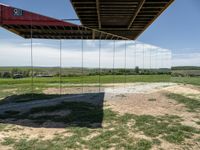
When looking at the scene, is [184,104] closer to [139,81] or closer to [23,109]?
[23,109]

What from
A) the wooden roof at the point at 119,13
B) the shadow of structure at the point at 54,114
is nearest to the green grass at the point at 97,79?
the wooden roof at the point at 119,13

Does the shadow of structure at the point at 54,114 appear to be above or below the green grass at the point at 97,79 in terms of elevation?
below

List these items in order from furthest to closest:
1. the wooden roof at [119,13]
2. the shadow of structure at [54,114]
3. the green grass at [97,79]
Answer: the green grass at [97,79], the wooden roof at [119,13], the shadow of structure at [54,114]

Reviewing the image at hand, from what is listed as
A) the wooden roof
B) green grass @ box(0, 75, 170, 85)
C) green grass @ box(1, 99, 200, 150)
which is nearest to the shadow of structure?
green grass @ box(1, 99, 200, 150)

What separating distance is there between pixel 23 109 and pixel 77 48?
753 centimetres

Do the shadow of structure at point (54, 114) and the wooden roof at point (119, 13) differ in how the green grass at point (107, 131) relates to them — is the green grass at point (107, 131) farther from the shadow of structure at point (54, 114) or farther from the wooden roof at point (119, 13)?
the wooden roof at point (119, 13)

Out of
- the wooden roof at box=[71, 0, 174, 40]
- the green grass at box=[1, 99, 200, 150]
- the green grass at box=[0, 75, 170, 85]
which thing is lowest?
the green grass at box=[1, 99, 200, 150]

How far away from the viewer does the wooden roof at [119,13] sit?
1368cm

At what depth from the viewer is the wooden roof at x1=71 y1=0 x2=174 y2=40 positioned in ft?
44.9

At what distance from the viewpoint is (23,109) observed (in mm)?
10727

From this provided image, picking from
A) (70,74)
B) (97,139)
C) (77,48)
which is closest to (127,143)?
(97,139)

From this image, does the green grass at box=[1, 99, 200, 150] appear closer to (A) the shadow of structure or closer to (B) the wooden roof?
(A) the shadow of structure

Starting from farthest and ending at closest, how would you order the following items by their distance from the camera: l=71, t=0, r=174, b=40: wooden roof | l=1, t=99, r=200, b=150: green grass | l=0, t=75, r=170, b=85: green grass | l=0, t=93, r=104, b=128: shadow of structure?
l=0, t=75, r=170, b=85: green grass → l=71, t=0, r=174, b=40: wooden roof → l=0, t=93, r=104, b=128: shadow of structure → l=1, t=99, r=200, b=150: green grass

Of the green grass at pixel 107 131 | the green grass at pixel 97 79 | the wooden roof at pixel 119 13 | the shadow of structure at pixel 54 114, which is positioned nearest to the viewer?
the green grass at pixel 107 131
